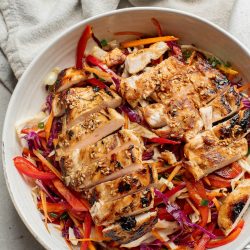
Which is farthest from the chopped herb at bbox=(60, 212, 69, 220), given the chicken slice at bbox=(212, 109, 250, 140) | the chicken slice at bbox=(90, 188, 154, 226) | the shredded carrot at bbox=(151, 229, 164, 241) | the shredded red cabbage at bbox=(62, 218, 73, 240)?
the chicken slice at bbox=(212, 109, 250, 140)

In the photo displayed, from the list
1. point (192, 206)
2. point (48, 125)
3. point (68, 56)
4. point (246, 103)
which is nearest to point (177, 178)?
point (192, 206)

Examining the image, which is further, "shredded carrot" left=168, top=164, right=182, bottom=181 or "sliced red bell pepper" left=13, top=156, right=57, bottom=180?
"sliced red bell pepper" left=13, top=156, right=57, bottom=180

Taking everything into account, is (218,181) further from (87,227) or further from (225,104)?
(87,227)

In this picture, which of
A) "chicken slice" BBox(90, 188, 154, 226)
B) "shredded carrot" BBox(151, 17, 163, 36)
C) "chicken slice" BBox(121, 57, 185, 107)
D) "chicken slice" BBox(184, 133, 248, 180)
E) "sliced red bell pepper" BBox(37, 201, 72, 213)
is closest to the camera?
"chicken slice" BBox(90, 188, 154, 226)

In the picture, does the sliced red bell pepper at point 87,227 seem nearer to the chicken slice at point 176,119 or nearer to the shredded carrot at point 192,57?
the chicken slice at point 176,119

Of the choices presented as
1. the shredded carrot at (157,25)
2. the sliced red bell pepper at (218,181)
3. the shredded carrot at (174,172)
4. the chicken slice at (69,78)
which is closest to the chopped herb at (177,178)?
the shredded carrot at (174,172)

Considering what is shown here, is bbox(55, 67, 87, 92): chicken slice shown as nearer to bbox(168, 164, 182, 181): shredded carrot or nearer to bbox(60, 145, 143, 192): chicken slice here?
bbox(60, 145, 143, 192): chicken slice
